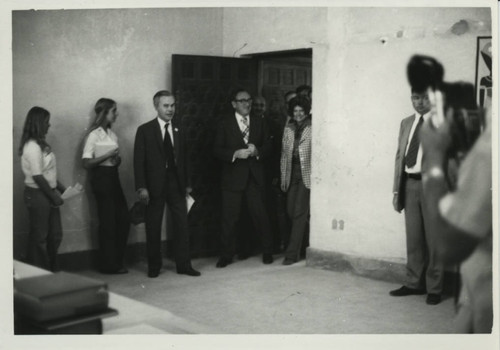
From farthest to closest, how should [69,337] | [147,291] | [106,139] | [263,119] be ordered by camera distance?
[263,119] → [106,139] → [147,291] → [69,337]

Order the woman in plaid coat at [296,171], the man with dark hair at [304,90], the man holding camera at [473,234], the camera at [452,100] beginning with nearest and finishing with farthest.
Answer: the man holding camera at [473,234]
the camera at [452,100]
the woman in plaid coat at [296,171]
the man with dark hair at [304,90]

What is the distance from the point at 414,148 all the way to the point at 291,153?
1541 mm

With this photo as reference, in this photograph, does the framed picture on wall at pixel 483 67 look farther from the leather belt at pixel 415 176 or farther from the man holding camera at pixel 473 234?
the leather belt at pixel 415 176

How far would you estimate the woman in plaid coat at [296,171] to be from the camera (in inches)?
246

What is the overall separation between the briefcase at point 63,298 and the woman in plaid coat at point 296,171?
363 cm

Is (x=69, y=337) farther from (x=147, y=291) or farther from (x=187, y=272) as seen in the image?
(x=187, y=272)

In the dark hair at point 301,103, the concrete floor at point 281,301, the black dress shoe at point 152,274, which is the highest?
the dark hair at point 301,103

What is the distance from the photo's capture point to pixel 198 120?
21.3 ft

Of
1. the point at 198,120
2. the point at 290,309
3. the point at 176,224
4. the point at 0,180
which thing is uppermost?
the point at 198,120

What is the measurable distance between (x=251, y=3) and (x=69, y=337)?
194 centimetres

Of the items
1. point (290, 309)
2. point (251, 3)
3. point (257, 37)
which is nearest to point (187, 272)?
point (290, 309)

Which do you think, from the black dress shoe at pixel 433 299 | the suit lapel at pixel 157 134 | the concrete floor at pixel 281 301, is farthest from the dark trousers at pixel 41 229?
the black dress shoe at pixel 433 299

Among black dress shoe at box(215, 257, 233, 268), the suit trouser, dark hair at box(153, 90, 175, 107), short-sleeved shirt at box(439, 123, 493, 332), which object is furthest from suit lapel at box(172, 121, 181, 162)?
short-sleeved shirt at box(439, 123, 493, 332)

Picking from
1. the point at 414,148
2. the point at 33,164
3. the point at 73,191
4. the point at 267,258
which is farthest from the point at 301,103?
the point at 33,164
